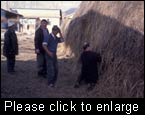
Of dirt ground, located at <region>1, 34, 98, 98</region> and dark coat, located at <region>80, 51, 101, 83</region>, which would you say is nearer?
dirt ground, located at <region>1, 34, 98, 98</region>

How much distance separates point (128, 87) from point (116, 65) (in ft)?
3.60

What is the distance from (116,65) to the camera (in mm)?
11164

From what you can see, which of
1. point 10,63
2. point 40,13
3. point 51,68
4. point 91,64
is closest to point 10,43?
point 10,63

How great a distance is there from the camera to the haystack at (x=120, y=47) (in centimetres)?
1026

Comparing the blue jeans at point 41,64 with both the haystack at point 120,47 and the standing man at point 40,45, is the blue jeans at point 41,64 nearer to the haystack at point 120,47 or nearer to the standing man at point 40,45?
the standing man at point 40,45

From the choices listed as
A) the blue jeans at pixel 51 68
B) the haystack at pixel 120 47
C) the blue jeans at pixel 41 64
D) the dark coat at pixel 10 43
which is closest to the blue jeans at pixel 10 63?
the dark coat at pixel 10 43

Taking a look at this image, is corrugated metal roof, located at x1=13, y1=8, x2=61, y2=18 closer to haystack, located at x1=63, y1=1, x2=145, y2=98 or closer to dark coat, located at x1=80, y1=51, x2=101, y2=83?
haystack, located at x1=63, y1=1, x2=145, y2=98

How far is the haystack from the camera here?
10258 mm

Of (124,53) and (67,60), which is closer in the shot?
(124,53)

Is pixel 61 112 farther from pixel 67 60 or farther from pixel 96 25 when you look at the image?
pixel 67 60

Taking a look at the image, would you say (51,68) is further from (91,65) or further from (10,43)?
(10,43)

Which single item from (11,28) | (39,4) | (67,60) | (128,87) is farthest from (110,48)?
(39,4)

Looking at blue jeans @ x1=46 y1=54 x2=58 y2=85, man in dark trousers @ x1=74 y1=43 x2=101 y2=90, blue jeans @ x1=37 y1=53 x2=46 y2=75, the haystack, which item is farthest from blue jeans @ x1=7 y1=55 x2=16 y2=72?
man in dark trousers @ x1=74 y1=43 x2=101 y2=90

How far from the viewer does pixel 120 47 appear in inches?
448
